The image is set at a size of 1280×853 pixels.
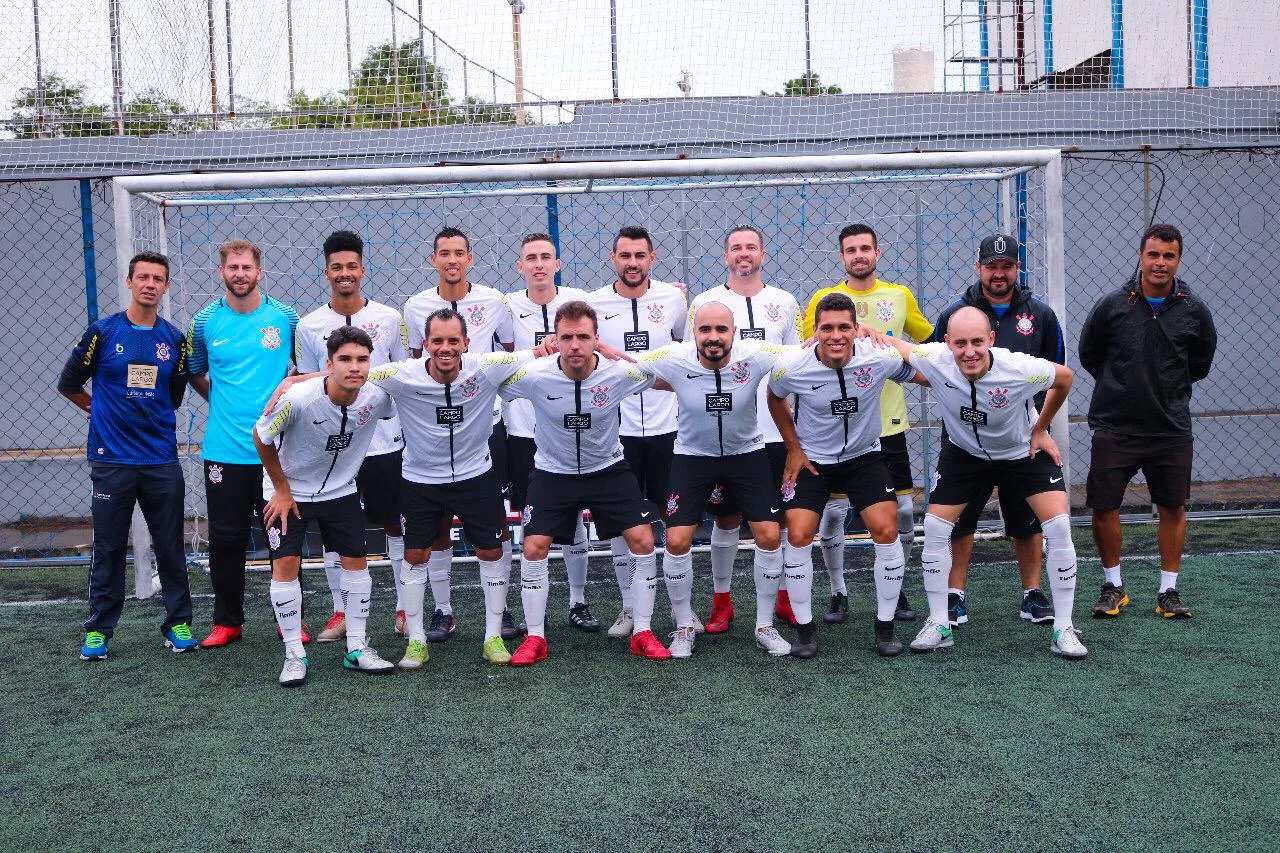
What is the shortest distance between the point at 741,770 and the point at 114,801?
195 centimetres

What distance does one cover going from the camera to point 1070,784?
10.8 feet

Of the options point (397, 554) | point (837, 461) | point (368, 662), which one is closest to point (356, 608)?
point (368, 662)

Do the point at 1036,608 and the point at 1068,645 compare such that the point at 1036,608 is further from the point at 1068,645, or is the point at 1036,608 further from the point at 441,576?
the point at 441,576

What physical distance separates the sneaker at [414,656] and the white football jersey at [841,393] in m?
1.95

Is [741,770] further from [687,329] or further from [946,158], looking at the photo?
[946,158]

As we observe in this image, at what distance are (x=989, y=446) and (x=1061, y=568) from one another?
0.61 meters

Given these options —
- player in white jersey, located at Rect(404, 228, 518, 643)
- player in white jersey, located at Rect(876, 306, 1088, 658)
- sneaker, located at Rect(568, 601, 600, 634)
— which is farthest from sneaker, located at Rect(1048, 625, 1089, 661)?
player in white jersey, located at Rect(404, 228, 518, 643)

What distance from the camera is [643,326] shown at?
217 inches

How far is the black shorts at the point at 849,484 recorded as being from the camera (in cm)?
491

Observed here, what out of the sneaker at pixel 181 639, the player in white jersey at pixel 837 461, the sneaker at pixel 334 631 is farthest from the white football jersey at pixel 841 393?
the sneaker at pixel 181 639

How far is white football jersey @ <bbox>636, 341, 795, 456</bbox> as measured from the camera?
4914 millimetres

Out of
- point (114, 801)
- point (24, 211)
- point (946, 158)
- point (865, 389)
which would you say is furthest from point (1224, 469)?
point (24, 211)

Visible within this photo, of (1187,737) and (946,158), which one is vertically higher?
(946,158)

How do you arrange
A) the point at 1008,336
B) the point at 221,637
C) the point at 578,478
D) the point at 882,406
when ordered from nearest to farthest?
1. the point at 578,478
2. the point at 1008,336
3. the point at 221,637
4. the point at 882,406
